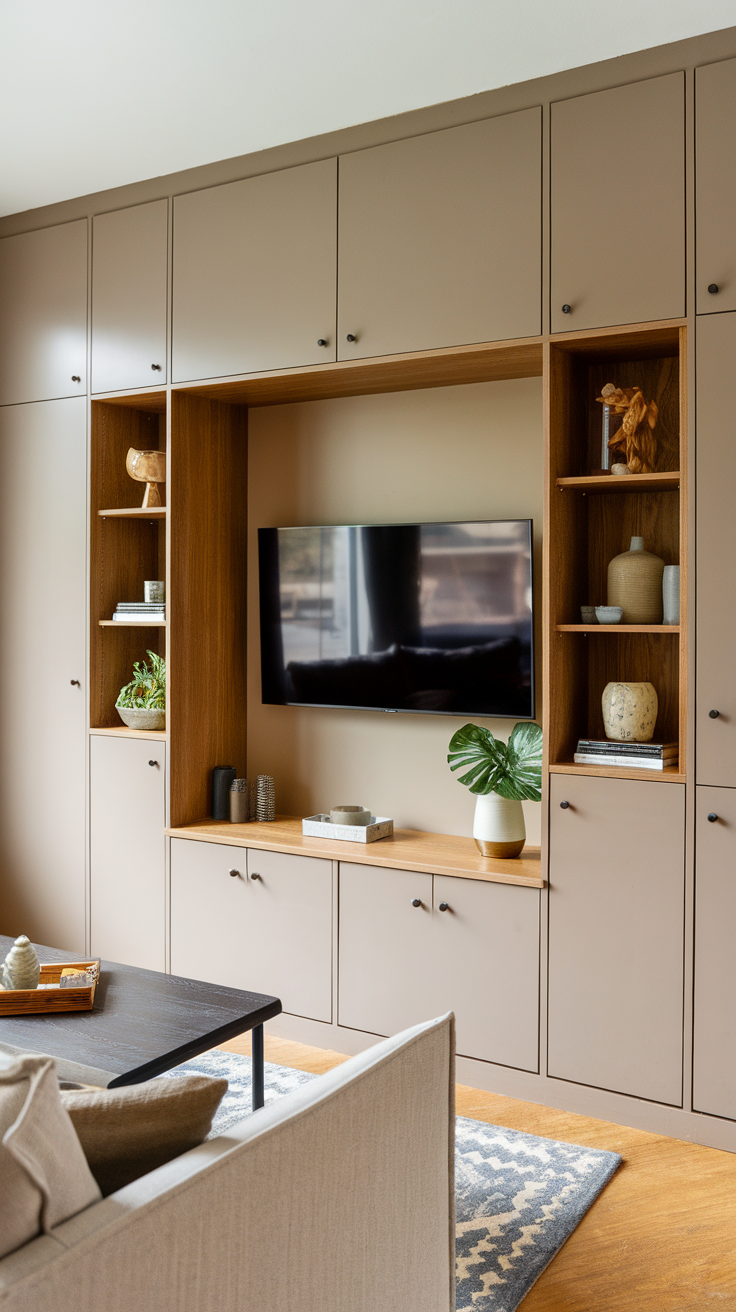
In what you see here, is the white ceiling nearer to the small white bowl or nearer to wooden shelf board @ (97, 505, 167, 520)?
wooden shelf board @ (97, 505, 167, 520)

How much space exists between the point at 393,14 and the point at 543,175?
57 centimetres

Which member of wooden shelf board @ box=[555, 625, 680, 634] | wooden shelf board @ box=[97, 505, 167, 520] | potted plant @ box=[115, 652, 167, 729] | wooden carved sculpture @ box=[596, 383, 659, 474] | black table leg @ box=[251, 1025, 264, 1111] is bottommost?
black table leg @ box=[251, 1025, 264, 1111]

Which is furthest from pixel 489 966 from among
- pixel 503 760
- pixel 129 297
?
pixel 129 297

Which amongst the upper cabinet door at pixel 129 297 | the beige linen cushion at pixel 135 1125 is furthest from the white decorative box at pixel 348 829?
the beige linen cushion at pixel 135 1125


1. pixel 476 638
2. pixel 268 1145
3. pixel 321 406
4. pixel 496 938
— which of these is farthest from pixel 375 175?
pixel 268 1145

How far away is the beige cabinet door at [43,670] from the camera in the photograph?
12.4 feet

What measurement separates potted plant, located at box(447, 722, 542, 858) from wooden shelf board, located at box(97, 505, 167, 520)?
1.39 m

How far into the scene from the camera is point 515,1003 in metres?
2.92

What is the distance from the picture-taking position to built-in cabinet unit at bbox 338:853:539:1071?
2.91 m

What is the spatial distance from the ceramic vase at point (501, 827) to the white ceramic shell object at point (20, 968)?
1386 mm

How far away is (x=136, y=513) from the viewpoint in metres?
3.63

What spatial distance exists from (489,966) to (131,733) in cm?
153

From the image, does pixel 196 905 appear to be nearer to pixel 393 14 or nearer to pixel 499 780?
pixel 499 780

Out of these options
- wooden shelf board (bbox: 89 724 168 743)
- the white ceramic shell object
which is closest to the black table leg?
the white ceramic shell object
